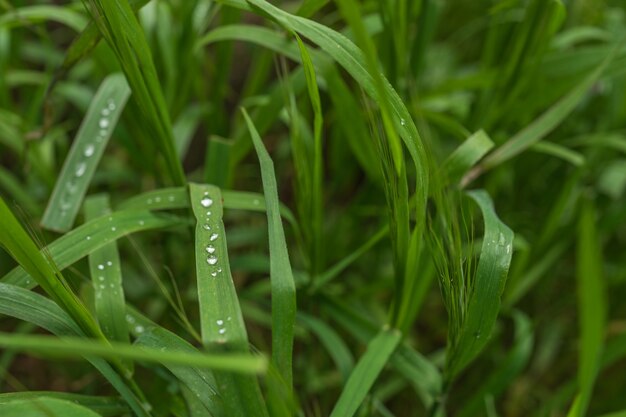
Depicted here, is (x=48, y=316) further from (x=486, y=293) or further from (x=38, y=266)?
(x=486, y=293)

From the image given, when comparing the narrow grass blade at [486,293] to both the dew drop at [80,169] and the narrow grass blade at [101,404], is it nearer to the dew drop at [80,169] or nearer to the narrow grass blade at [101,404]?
the narrow grass blade at [101,404]

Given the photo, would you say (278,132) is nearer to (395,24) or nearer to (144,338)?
(395,24)

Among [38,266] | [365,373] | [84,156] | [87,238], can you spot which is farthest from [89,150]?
[365,373]

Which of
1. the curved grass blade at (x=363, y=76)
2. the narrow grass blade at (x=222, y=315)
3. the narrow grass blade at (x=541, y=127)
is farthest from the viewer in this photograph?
the narrow grass blade at (x=541, y=127)

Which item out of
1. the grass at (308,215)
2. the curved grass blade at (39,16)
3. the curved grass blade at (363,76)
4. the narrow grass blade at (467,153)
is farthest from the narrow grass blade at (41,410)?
the curved grass blade at (39,16)

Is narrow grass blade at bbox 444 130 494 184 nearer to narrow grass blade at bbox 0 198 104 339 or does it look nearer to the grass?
the grass

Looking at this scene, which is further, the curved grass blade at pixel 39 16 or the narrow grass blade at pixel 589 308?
the curved grass blade at pixel 39 16

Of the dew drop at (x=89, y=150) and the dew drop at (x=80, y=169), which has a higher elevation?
the dew drop at (x=89, y=150)
